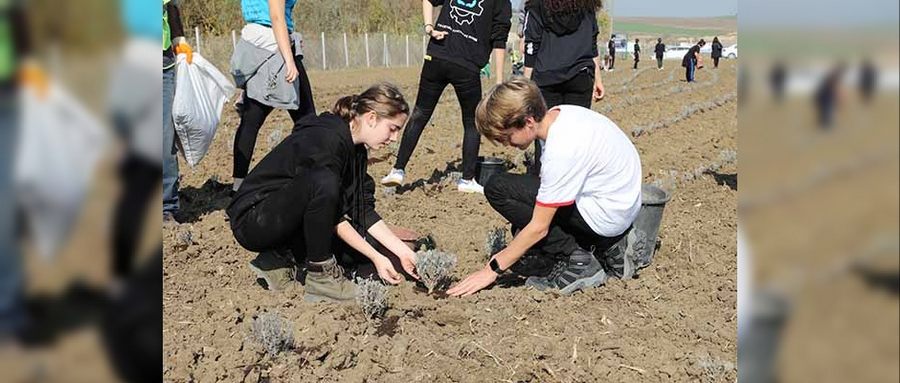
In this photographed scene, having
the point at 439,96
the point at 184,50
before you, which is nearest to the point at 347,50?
the point at 439,96

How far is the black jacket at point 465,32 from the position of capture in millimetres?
4922

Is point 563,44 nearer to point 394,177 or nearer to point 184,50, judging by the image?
point 394,177

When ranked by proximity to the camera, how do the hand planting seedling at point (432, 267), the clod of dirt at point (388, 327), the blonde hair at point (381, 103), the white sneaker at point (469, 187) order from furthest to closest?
1. the white sneaker at point (469, 187)
2. the hand planting seedling at point (432, 267)
3. the blonde hair at point (381, 103)
4. the clod of dirt at point (388, 327)

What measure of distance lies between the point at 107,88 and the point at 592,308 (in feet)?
9.21

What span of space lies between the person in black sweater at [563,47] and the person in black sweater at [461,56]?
255mm

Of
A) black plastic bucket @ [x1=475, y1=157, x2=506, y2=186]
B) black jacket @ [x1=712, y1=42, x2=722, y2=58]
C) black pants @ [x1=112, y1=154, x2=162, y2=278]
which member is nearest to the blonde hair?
black pants @ [x1=112, y1=154, x2=162, y2=278]

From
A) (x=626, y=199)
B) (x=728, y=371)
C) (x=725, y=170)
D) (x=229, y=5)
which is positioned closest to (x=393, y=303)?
(x=626, y=199)

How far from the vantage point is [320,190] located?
2924mm

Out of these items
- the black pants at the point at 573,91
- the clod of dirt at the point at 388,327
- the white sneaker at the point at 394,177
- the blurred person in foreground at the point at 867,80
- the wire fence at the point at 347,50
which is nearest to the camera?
the blurred person in foreground at the point at 867,80

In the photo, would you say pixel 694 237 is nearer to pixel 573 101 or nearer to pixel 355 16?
pixel 573 101

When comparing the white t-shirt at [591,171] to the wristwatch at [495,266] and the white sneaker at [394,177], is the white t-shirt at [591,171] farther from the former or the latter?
the white sneaker at [394,177]

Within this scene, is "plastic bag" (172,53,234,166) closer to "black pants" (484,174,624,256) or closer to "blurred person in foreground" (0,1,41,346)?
"black pants" (484,174,624,256)

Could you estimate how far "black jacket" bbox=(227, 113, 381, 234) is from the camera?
3.01 meters


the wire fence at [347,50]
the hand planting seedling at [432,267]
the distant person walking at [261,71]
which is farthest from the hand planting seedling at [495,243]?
the wire fence at [347,50]
